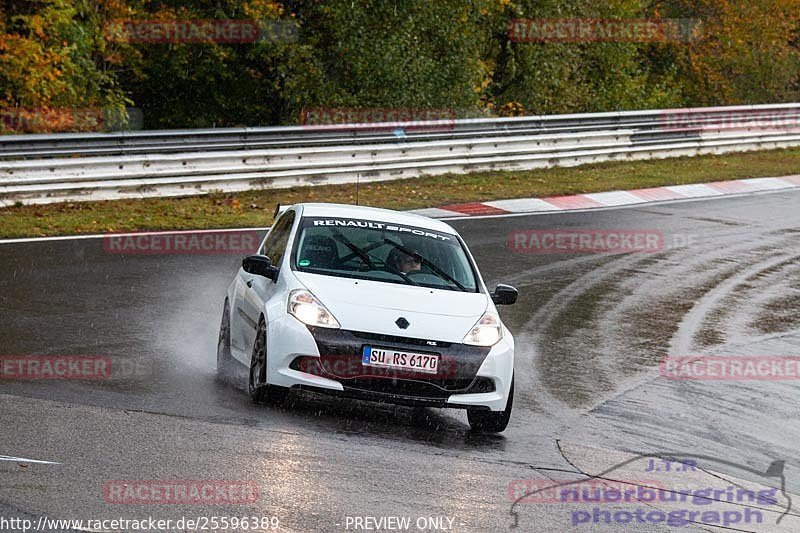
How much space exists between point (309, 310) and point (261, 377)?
0.56 meters

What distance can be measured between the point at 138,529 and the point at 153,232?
39.5 feet

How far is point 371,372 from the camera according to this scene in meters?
8.33

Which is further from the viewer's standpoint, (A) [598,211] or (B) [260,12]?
(B) [260,12]

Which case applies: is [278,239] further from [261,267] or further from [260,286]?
[261,267]

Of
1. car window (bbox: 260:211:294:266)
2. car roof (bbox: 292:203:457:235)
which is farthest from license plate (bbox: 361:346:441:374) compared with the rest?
car roof (bbox: 292:203:457:235)

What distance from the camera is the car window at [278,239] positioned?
9711mm

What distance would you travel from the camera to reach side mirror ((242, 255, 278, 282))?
30.2ft

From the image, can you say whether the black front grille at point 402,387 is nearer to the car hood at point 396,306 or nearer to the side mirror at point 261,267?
the car hood at point 396,306

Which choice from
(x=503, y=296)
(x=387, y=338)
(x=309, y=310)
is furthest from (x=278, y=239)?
(x=387, y=338)

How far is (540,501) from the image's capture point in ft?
22.6

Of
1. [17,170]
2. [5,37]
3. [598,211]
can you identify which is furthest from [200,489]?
[5,37]

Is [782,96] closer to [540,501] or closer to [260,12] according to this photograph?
[260,12]

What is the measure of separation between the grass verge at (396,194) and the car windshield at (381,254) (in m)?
8.11

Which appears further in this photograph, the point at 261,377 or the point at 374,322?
the point at 261,377
